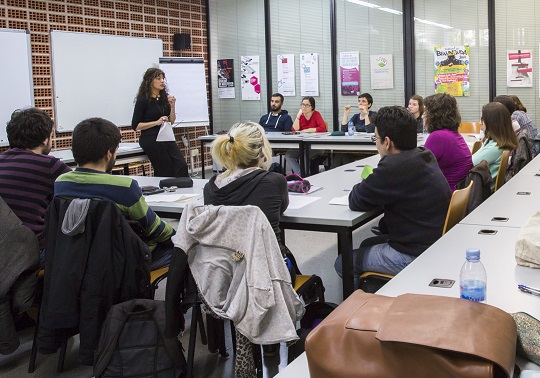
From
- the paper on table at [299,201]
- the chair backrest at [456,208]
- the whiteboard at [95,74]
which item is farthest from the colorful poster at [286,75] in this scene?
the chair backrest at [456,208]

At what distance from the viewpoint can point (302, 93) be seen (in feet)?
33.3

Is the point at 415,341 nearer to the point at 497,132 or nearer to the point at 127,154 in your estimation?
the point at 497,132

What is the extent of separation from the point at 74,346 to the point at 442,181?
6.89ft

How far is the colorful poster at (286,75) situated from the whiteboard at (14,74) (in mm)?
4101

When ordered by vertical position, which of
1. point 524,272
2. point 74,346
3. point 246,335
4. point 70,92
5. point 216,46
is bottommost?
point 74,346

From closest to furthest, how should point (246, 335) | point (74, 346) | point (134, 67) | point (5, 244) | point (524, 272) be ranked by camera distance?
point (524, 272)
point (246, 335)
point (5, 244)
point (74, 346)
point (134, 67)

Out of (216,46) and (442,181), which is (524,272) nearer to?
(442,181)

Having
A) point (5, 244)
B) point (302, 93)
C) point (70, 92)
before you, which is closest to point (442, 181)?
point (5, 244)

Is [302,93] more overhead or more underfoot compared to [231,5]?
more underfoot

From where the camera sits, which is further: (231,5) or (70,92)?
(231,5)

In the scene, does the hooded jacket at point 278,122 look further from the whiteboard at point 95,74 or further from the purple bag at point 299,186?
the purple bag at point 299,186

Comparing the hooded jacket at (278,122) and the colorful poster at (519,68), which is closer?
the colorful poster at (519,68)

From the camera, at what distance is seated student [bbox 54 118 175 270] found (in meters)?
2.89

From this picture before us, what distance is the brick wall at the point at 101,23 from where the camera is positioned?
7492 millimetres
